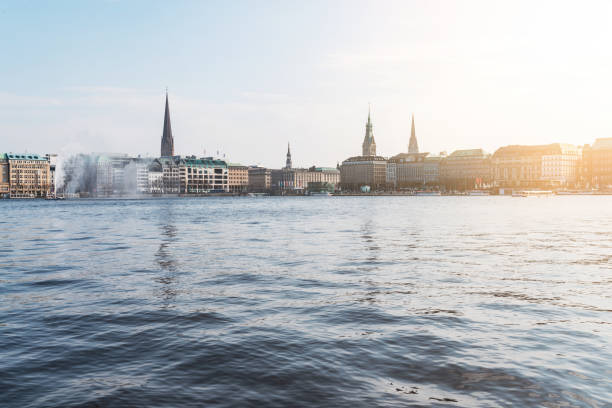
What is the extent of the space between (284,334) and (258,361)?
5.39ft

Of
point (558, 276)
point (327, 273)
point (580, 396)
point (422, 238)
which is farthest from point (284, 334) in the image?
point (422, 238)

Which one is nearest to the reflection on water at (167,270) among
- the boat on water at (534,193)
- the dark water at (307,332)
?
the dark water at (307,332)

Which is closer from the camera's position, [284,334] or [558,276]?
[284,334]

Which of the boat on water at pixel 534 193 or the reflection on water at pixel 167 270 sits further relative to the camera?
the boat on water at pixel 534 193

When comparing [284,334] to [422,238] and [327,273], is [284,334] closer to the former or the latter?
[327,273]

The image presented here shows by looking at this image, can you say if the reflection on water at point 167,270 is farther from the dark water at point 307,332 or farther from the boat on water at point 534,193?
the boat on water at point 534,193

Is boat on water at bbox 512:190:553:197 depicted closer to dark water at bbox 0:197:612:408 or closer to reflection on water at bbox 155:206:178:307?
reflection on water at bbox 155:206:178:307

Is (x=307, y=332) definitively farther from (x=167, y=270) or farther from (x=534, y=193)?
(x=534, y=193)

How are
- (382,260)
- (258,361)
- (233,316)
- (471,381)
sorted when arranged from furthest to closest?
(382,260)
(233,316)
(258,361)
(471,381)

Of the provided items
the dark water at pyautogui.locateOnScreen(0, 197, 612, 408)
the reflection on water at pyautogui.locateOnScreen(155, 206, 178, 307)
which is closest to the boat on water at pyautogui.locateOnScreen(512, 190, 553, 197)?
the reflection on water at pyautogui.locateOnScreen(155, 206, 178, 307)

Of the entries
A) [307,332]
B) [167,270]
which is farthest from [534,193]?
[307,332]

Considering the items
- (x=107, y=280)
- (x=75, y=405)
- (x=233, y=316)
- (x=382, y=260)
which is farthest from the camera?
(x=382, y=260)

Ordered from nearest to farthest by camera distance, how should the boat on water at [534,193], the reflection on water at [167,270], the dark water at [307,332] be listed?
the dark water at [307,332]
the reflection on water at [167,270]
the boat on water at [534,193]

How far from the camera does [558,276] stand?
1744 centimetres
